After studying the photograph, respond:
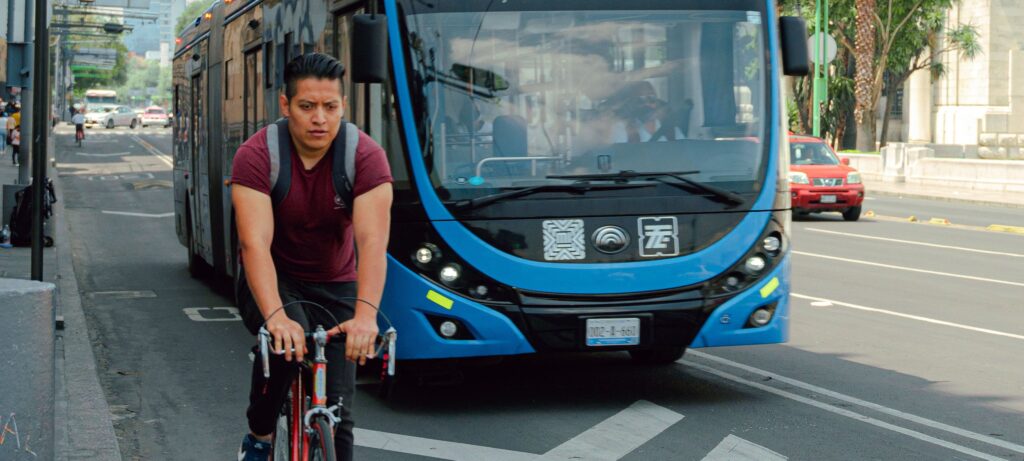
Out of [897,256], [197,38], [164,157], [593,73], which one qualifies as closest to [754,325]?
[593,73]

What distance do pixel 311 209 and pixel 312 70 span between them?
1.46ft

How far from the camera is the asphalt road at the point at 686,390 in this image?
25.2 ft

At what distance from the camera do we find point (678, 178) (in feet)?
28.2

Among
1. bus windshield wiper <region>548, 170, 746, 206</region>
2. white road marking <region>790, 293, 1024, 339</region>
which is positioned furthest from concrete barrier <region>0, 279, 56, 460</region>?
white road marking <region>790, 293, 1024, 339</region>

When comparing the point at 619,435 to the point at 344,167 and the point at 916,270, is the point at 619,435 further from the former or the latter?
the point at 916,270

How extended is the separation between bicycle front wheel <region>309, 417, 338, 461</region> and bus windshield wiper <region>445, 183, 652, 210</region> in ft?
12.4

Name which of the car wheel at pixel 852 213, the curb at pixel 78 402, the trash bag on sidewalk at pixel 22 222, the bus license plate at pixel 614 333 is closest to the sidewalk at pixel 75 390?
the curb at pixel 78 402

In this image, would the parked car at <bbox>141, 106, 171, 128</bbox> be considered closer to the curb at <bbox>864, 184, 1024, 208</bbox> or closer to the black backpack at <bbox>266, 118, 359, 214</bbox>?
the curb at <bbox>864, 184, 1024, 208</bbox>

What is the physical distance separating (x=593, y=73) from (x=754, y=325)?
5.63 ft

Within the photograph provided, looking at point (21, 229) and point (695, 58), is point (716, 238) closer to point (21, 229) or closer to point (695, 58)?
point (695, 58)

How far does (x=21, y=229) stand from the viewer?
19.5 metres

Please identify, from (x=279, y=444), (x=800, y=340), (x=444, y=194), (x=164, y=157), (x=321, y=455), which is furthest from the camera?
(x=164, y=157)

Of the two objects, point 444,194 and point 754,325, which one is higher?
point 444,194

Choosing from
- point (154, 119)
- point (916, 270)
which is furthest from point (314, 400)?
point (154, 119)
